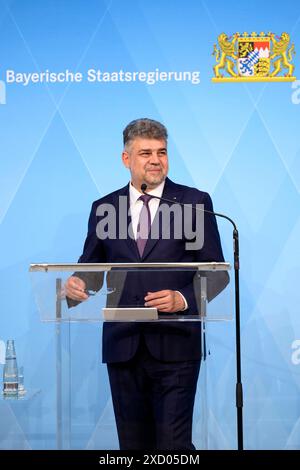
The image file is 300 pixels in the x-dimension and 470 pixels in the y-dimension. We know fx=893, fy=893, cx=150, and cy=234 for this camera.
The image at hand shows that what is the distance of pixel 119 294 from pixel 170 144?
1634 mm

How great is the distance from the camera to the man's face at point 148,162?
190 inches

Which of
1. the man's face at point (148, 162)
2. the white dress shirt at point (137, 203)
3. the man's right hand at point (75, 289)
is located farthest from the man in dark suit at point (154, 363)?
the man's face at point (148, 162)

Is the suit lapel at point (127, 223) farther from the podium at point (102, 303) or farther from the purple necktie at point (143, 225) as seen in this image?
the podium at point (102, 303)

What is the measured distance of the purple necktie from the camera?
4.67m

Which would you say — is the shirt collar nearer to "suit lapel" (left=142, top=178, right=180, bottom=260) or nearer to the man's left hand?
"suit lapel" (left=142, top=178, right=180, bottom=260)

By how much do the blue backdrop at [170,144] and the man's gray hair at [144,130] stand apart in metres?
0.26

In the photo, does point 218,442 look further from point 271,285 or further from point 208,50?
→ point 208,50

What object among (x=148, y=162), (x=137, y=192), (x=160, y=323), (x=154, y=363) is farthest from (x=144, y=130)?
(x=154, y=363)

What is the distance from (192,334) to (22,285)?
160cm

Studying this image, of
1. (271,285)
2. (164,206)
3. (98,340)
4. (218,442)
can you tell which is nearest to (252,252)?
(271,285)

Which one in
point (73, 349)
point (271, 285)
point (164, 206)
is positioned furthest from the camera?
point (271, 285)

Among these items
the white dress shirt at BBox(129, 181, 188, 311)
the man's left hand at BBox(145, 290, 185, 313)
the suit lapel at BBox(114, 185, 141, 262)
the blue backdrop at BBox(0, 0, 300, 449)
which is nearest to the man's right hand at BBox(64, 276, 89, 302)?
the man's left hand at BBox(145, 290, 185, 313)

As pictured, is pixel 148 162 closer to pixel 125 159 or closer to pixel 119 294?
pixel 125 159

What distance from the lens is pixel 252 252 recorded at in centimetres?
529
